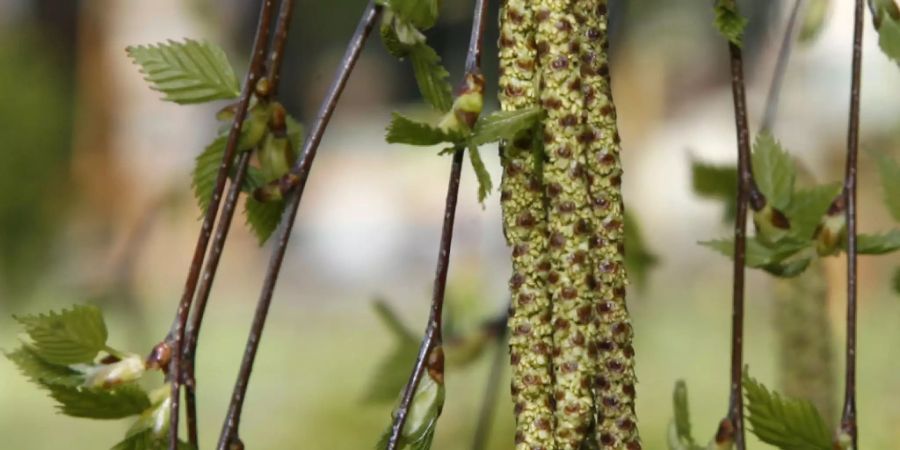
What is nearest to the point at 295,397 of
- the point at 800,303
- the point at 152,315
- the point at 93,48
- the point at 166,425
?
the point at 152,315

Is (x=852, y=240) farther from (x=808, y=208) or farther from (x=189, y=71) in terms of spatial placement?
(x=189, y=71)

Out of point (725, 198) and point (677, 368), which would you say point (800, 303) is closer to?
point (725, 198)

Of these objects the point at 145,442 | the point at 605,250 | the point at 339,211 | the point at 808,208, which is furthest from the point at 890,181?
the point at 339,211

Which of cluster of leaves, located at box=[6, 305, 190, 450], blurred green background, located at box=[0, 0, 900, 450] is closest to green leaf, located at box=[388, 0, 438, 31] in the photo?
cluster of leaves, located at box=[6, 305, 190, 450]

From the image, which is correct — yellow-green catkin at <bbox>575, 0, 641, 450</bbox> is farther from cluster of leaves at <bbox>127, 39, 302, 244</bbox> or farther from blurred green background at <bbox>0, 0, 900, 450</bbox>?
blurred green background at <bbox>0, 0, 900, 450</bbox>

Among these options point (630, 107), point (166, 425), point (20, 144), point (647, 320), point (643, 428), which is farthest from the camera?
point (630, 107)
